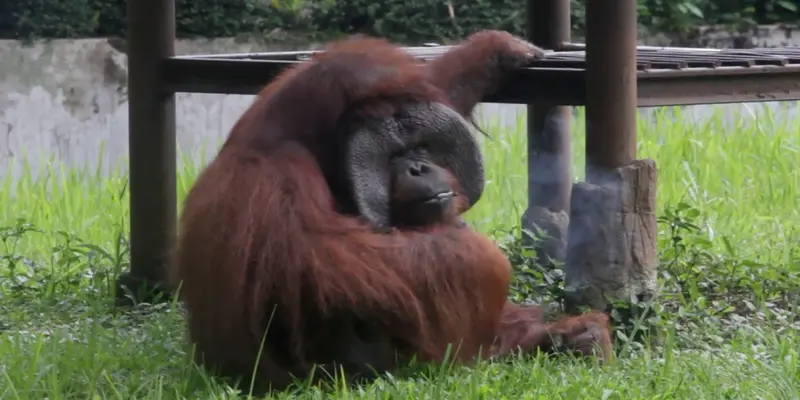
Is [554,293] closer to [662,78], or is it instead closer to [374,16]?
[662,78]

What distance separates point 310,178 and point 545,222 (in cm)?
161

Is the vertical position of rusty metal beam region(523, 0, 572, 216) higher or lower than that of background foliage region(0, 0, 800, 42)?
lower

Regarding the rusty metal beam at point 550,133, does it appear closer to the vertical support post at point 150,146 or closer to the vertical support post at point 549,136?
the vertical support post at point 549,136

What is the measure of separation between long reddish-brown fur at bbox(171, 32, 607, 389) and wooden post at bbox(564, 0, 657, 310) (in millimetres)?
313

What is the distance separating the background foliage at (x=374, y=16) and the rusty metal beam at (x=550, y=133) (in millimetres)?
2394

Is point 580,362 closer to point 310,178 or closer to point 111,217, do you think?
point 310,178

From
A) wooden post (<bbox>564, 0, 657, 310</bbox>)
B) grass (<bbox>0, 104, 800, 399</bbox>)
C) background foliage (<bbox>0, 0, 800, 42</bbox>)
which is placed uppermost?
background foliage (<bbox>0, 0, 800, 42</bbox>)

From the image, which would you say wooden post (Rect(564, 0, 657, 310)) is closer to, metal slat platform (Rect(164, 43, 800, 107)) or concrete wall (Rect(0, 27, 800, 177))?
metal slat platform (Rect(164, 43, 800, 107))

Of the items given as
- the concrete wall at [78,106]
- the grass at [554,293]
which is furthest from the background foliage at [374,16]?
the grass at [554,293]

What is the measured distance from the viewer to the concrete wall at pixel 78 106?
235 inches

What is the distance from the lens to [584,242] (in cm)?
304

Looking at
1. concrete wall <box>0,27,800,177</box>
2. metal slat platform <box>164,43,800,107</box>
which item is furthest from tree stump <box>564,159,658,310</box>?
concrete wall <box>0,27,800,177</box>

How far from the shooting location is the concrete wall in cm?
596

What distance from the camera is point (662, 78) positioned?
3100 mm
